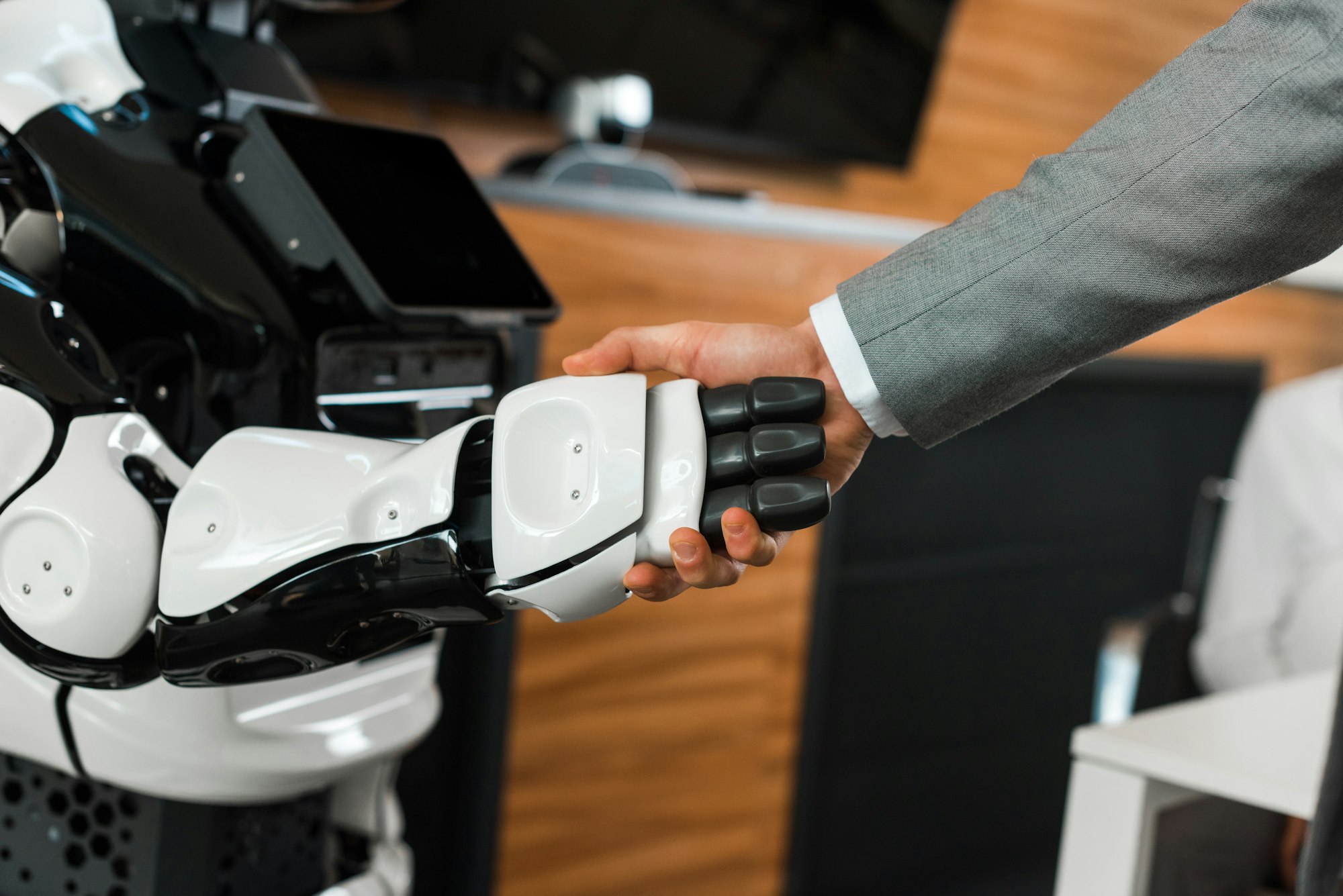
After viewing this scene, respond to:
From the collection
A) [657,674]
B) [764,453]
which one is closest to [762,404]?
[764,453]

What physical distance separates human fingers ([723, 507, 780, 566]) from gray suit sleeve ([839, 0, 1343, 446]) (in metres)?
0.19

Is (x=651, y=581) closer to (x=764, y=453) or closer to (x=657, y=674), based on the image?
(x=764, y=453)

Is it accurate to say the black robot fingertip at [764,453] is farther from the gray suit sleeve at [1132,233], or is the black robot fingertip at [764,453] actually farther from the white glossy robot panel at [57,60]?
the white glossy robot panel at [57,60]

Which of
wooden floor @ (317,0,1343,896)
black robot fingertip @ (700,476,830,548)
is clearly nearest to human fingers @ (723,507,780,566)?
black robot fingertip @ (700,476,830,548)

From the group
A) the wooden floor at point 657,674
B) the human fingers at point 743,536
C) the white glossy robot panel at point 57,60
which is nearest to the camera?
the human fingers at point 743,536

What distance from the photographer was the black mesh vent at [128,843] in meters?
0.71

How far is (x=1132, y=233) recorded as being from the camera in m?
0.66

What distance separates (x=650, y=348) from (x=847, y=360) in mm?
132

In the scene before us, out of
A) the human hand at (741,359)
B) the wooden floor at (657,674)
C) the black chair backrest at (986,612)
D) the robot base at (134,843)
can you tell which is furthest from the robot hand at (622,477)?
the black chair backrest at (986,612)

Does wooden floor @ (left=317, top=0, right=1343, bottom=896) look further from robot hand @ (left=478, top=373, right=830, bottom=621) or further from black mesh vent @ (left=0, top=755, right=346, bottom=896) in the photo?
robot hand @ (left=478, top=373, right=830, bottom=621)

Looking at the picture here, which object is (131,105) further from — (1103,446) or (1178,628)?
(1103,446)

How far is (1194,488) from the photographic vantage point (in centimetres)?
314

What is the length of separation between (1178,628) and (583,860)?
37.0 inches

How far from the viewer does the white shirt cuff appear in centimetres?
74
